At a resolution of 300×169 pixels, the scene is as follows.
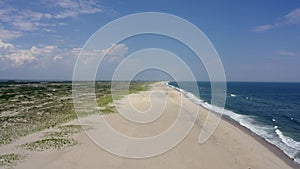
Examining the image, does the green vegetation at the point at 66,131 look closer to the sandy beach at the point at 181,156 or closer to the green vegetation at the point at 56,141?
the green vegetation at the point at 56,141

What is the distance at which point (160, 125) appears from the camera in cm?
3109

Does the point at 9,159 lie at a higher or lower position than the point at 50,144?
lower

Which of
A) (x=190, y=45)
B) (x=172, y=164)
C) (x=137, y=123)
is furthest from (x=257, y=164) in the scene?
(x=137, y=123)

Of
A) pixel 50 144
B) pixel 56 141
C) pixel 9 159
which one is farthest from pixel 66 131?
pixel 9 159

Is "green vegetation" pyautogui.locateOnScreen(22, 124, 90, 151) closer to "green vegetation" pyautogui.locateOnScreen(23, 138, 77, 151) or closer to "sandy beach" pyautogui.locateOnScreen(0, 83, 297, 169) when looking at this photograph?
"green vegetation" pyautogui.locateOnScreen(23, 138, 77, 151)

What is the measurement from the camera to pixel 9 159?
57.3 ft

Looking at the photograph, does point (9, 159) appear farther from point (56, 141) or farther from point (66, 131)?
point (66, 131)

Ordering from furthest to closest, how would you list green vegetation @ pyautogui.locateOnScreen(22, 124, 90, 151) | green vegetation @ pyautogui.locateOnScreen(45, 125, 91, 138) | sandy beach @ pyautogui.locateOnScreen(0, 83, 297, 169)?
green vegetation @ pyautogui.locateOnScreen(45, 125, 91, 138)
green vegetation @ pyautogui.locateOnScreen(22, 124, 90, 151)
sandy beach @ pyautogui.locateOnScreen(0, 83, 297, 169)

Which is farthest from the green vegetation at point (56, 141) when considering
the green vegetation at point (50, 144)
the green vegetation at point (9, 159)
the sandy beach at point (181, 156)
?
the green vegetation at point (9, 159)

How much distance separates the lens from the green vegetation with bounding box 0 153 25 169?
54.0 ft

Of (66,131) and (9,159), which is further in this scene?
(66,131)

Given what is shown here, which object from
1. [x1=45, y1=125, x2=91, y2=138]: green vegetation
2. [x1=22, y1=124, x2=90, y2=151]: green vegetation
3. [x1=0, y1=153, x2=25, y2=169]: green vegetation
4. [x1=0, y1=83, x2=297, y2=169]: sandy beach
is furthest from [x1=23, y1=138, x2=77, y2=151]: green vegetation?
[x1=0, y1=153, x2=25, y2=169]: green vegetation

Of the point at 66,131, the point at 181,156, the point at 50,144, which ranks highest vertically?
the point at 66,131

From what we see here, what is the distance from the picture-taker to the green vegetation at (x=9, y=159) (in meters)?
16.5
